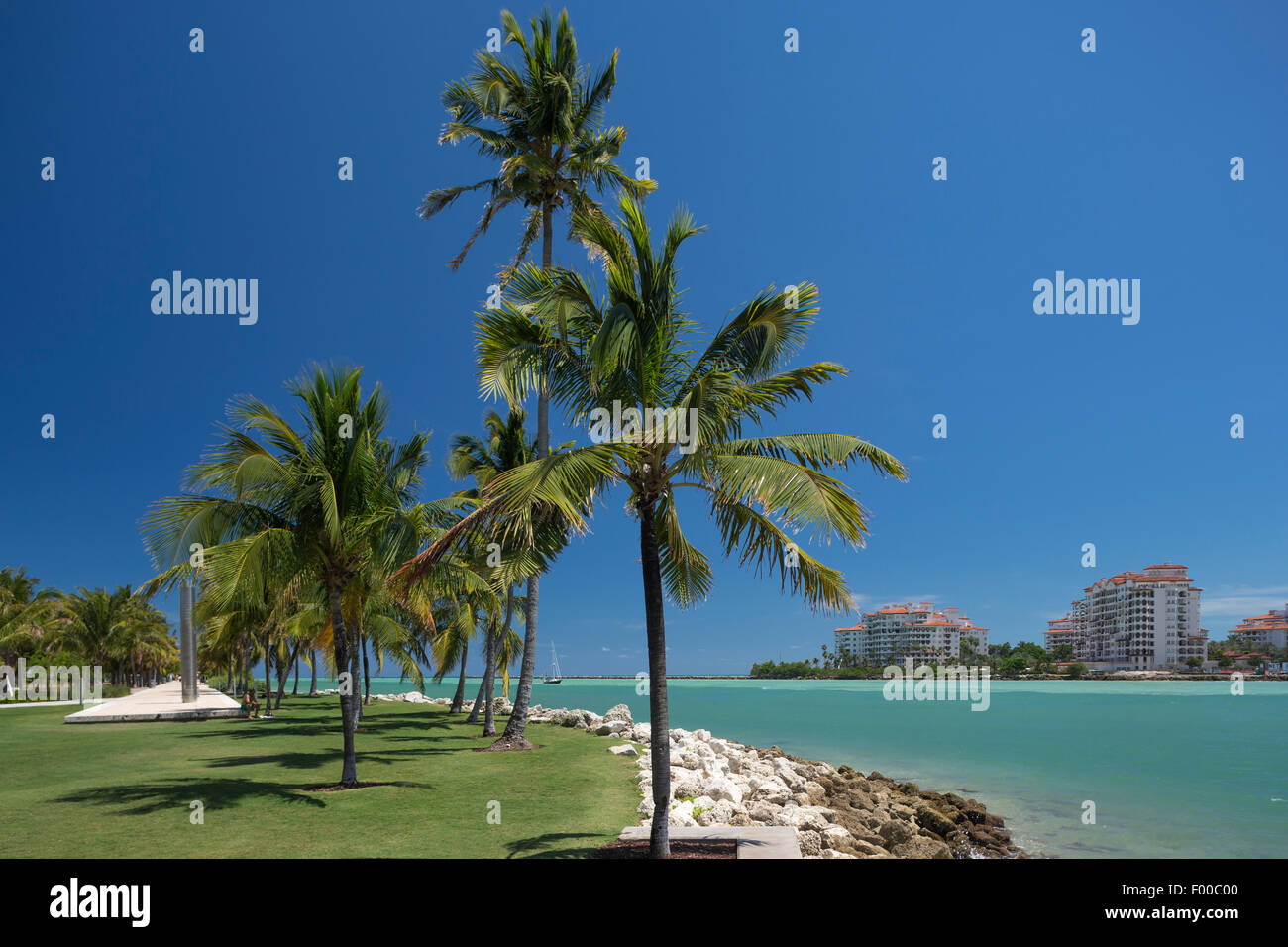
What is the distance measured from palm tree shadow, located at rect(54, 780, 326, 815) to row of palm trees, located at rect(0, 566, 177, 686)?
139 feet

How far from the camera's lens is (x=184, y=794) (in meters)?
13.5

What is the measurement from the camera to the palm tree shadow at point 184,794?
12578mm

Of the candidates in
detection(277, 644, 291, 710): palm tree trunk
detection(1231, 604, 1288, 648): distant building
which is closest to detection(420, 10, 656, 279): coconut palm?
A: detection(277, 644, 291, 710): palm tree trunk

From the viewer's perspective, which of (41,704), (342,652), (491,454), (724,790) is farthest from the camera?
(41,704)

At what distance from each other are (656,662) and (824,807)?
7798 millimetres

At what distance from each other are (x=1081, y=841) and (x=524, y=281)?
15766mm

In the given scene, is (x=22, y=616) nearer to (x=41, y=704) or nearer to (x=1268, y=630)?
(x=41, y=704)

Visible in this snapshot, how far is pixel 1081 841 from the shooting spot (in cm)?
1581

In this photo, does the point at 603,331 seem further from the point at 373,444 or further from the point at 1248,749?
the point at 1248,749

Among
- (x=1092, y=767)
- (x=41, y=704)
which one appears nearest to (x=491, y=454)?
(x=1092, y=767)

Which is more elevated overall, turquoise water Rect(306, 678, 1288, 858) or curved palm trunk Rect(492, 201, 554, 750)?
curved palm trunk Rect(492, 201, 554, 750)

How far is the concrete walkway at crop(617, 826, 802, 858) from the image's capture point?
9.42 meters

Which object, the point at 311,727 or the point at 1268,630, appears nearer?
the point at 311,727

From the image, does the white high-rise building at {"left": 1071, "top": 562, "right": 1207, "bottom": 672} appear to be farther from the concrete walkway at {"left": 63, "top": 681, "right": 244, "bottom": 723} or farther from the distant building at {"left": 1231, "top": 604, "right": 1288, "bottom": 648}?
the concrete walkway at {"left": 63, "top": 681, "right": 244, "bottom": 723}
